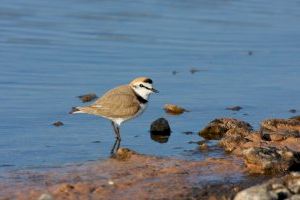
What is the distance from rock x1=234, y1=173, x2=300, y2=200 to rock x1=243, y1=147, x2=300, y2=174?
3.36 feet

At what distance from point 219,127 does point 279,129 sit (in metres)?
0.78

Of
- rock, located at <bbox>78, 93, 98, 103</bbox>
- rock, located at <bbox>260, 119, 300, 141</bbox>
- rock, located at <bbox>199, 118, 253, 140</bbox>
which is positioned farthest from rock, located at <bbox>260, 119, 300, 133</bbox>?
rock, located at <bbox>78, 93, 98, 103</bbox>

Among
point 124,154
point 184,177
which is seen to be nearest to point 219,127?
point 124,154

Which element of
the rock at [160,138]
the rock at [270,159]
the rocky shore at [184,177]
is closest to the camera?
the rocky shore at [184,177]

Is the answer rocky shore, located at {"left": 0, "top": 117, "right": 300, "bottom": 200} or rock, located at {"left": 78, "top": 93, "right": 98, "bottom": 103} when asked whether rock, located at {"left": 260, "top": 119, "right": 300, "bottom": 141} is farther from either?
rock, located at {"left": 78, "top": 93, "right": 98, "bottom": 103}

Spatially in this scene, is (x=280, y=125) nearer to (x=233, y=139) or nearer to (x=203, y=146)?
(x=233, y=139)

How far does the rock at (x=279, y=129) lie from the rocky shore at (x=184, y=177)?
2cm

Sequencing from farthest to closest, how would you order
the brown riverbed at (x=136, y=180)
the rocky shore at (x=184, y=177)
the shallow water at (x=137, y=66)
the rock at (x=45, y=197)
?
the shallow water at (x=137, y=66) → the brown riverbed at (x=136, y=180) → the rocky shore at (x=184, y=177) → the rock at (x=45, y=197)

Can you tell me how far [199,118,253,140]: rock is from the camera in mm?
12164

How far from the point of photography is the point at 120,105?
38.4ft

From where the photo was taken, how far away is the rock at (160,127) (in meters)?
12.2

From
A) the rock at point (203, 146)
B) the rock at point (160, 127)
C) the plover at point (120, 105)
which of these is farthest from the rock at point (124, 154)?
the rock at point (160, 127)

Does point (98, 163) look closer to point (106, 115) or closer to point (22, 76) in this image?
point (106, 115)

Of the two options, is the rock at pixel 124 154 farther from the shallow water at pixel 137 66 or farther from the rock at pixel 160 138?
the rock at pixel 160 138
